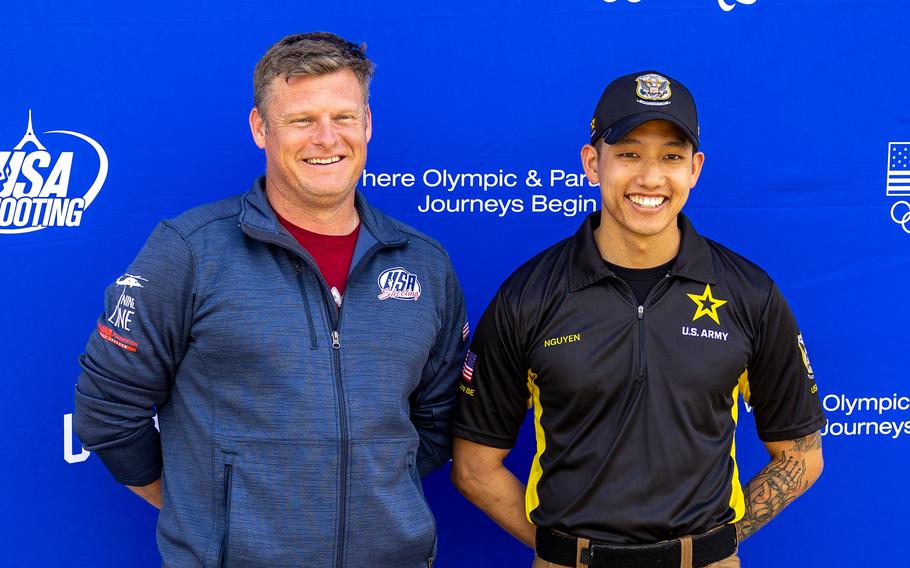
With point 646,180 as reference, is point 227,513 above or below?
below

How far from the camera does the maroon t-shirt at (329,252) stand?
1.73 m

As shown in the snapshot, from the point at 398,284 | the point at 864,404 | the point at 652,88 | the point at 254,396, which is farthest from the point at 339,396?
the point at 864,404

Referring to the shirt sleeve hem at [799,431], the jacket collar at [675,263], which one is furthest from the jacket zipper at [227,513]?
the shirt sleeve hem at [799,431]

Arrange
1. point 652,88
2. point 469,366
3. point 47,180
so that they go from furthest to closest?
point 47,180 → point 469,366 → point 652,88

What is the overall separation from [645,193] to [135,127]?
129cm

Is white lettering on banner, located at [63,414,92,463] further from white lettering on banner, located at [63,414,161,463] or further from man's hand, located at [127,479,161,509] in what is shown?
man's hand, located at [127,479,161,509]

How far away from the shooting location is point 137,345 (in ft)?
5.31

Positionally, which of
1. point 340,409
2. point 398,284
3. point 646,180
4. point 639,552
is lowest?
point 639,552

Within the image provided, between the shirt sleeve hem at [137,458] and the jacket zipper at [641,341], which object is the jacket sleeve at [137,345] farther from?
the jacket zipper at [641,341]

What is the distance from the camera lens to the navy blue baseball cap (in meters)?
1.69

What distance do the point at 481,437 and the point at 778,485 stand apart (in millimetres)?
628

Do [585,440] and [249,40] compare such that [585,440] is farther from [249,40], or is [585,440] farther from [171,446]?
[249,40]

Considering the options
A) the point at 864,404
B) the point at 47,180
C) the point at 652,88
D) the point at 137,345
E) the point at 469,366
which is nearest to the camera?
the point at 137,345

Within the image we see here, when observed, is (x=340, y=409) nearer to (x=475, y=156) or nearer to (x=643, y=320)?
(x=643, y=320)
